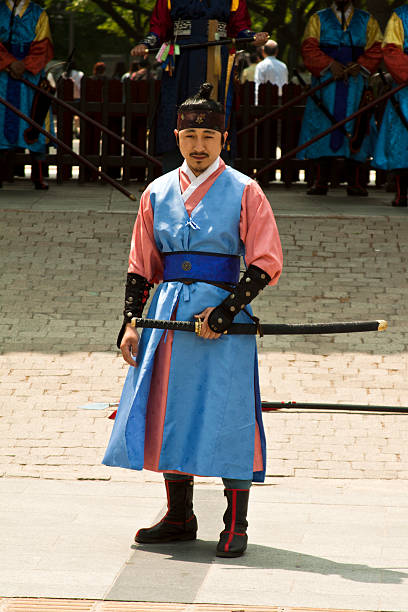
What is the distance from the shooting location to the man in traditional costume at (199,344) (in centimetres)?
450

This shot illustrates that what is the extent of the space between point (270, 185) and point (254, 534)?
27.1 feet

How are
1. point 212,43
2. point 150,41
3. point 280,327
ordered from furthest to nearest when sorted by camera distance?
point 150,41 → point 212,43 → point 280,327

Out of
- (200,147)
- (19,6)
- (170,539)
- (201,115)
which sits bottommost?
(170,539)

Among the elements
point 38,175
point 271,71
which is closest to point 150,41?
point 38,175

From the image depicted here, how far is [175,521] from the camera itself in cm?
468

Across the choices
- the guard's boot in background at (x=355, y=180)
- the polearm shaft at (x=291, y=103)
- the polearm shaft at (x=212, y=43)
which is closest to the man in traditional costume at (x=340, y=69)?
the polearm shaft at (x=291, y=103)

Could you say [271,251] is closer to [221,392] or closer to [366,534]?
[221,392]

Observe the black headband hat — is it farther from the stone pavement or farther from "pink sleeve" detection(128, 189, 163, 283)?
the stone pavement

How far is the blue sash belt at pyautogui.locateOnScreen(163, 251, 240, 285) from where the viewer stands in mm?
4590

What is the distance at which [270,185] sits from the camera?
12.7 metres

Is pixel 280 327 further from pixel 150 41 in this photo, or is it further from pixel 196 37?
pixel 196 37

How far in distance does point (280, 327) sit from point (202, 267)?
39 cm

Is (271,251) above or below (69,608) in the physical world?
above

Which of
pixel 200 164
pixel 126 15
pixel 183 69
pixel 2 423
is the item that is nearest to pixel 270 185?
pixel 183 69
